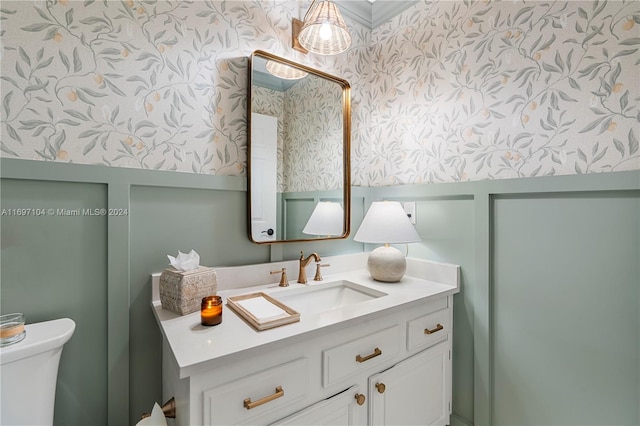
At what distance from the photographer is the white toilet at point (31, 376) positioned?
781mm

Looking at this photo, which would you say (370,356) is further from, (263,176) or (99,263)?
(99,263)

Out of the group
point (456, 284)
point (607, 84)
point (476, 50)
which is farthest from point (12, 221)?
point (607, 84)

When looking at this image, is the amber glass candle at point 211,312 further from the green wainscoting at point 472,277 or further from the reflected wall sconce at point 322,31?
the reflected wall sconce at point 322,31

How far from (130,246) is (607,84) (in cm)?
186

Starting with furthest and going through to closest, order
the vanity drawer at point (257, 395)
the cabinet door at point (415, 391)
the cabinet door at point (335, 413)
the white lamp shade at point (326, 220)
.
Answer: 1. the white lamp shade at point (326, 220)
2. the cabinet door at point (415, 391)
3. the cabinet door at point (335, 413)
4. the vanity drawer at point (257, 395)

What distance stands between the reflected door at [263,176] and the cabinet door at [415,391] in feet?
2.61

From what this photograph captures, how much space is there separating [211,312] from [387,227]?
0.90 meters

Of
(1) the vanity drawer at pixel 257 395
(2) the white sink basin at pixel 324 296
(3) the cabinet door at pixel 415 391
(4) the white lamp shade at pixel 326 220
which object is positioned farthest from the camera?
(4) the white lamp shade at pixel 326 220

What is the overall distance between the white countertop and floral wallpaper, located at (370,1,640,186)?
56 centimetres

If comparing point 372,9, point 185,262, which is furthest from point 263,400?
point 372,9

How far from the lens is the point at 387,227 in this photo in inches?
57.1

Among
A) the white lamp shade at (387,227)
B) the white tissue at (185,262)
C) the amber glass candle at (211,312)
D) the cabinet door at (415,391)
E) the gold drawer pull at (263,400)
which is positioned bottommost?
the cabinet door at (415,391)

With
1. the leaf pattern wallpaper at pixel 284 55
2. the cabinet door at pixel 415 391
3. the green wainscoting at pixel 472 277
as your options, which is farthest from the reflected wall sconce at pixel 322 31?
the cabinet door at pixel 415 391

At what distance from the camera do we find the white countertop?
77cm
